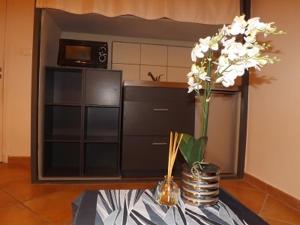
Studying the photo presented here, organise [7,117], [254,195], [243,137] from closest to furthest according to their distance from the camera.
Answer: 1. [254,195]
2. [243,137]
3. [7,117]

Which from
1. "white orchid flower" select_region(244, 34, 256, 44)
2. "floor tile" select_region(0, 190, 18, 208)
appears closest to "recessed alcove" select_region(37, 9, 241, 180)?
"floor tile" select_region(0, 190, 18, 208)

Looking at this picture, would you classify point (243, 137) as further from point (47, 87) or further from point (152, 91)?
point (47, 87)

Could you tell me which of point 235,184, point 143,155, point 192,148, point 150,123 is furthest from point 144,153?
point 192,148

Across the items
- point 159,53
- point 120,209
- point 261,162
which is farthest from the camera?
point 159,53

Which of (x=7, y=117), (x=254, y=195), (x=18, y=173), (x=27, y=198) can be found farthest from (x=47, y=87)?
(x=254, y=195)

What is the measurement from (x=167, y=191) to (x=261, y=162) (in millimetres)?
1531

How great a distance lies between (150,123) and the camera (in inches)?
92.7

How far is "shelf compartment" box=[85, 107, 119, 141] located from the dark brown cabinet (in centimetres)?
49

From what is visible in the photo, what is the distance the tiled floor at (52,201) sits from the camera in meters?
1.61

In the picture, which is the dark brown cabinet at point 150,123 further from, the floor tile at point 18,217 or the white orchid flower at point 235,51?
the white orchid flower at point 235,51

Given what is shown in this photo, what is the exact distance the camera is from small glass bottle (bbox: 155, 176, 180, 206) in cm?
97

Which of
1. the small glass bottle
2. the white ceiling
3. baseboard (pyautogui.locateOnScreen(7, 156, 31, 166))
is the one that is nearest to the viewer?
the small glass bottle

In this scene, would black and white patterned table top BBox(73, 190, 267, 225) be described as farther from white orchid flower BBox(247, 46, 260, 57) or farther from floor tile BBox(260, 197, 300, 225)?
floor tile BBox(260, 197, 300, 225)

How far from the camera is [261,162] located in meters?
2.24
